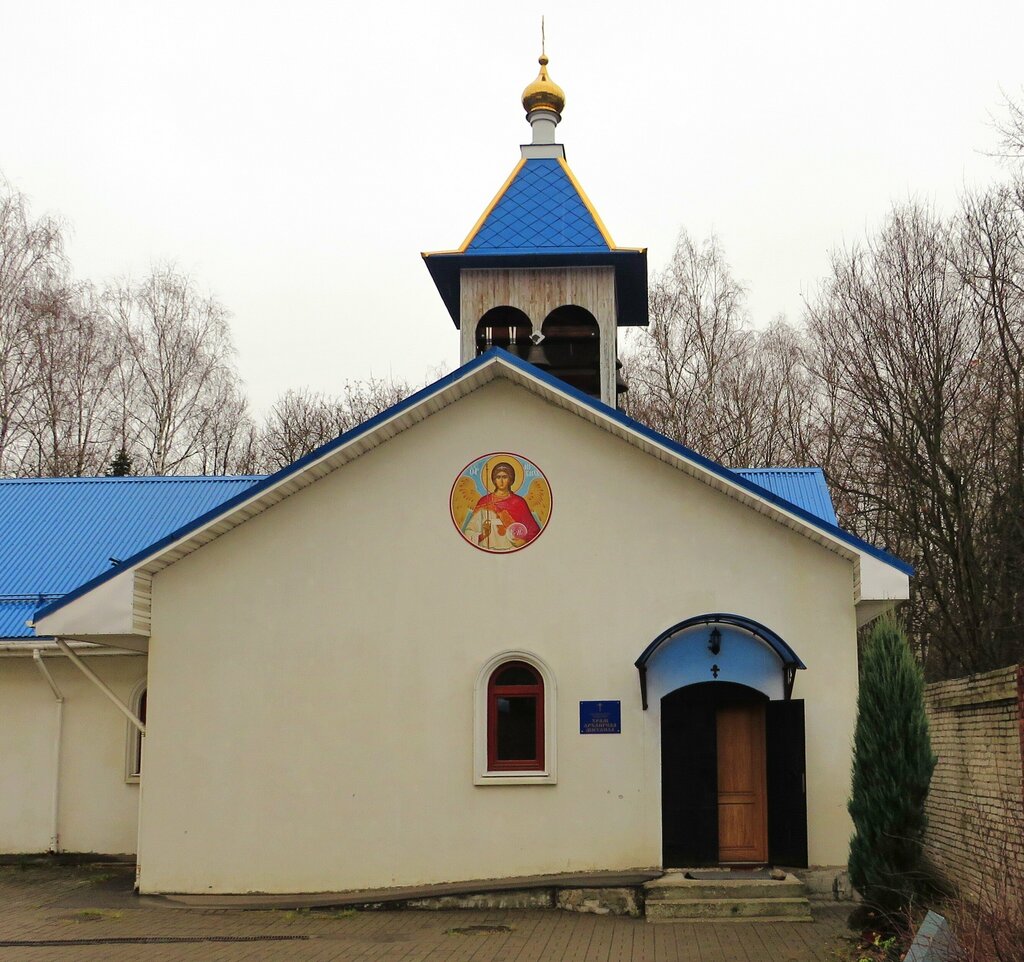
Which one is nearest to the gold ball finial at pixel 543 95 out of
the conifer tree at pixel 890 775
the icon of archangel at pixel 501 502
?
the icon of archangel at pixel 501 502

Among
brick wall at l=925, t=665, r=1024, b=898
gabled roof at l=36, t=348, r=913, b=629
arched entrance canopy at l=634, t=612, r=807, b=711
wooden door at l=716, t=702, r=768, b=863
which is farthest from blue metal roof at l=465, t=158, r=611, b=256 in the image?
brick wall at l=925, t=665, r=1024, b=898

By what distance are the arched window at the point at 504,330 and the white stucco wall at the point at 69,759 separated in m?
7.04

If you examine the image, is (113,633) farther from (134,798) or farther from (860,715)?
(860,715)

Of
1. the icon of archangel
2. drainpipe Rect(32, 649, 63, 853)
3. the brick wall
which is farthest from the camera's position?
drainpipe Rect(32, 649, 63, 853)

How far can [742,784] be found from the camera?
13.9 m

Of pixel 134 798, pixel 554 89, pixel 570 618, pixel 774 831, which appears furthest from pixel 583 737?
pixel 554 89

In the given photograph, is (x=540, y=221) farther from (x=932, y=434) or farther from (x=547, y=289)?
(x=932, y=434)

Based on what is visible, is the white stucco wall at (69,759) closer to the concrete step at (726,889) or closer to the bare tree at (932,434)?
the concrete step at (726,889)

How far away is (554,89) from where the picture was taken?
21.2 metres

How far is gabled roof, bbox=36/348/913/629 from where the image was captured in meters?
13.8

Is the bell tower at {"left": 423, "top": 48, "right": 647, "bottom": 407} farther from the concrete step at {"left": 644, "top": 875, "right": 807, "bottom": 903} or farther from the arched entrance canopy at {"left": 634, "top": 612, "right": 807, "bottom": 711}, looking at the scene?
the concrete step at {"left": 644, "top": 875, "right": 807, "bottom": 903}

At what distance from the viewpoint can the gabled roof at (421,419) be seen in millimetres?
13773

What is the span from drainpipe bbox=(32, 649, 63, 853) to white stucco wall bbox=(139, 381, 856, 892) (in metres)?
2.98

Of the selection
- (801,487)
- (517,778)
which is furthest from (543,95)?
(517,778)
